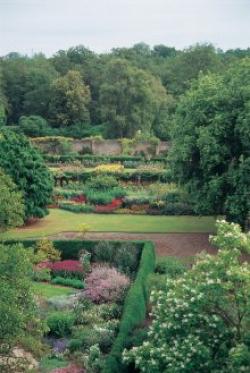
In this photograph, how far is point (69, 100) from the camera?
6638 centimetres

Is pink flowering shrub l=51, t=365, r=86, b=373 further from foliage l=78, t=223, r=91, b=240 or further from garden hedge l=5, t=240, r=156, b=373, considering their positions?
foliage l=78, t=223, r=91, b=240

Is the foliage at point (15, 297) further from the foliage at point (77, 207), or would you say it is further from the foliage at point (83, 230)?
the foliage at point (77, 207)

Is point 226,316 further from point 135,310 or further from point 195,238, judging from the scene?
point 195,238

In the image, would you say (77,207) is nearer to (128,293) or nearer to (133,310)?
(128,293)

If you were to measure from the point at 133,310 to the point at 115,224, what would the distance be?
14.1 meters

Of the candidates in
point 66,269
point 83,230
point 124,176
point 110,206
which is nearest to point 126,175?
point 124,176

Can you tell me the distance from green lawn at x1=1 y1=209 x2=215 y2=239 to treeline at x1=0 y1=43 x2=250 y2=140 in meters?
26.6

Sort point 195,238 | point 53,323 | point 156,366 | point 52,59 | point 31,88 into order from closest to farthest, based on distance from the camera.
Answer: point 156,366
point 53,323
point 195,238
point 31,88
point 52,59

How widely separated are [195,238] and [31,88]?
45.6 metres

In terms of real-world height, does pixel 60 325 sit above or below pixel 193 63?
below

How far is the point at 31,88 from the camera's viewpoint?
71.0 metres

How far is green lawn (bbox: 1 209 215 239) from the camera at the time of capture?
30.3m

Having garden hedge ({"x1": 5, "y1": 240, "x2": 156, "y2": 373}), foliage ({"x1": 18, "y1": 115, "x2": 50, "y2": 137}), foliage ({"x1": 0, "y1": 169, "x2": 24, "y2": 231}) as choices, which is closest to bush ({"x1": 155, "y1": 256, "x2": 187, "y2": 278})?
garden hedge ({"x1": 5, "y1": 240, "x2": 156, "y2": 373})

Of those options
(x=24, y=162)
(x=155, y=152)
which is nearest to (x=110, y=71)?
(x=155, y=152)
